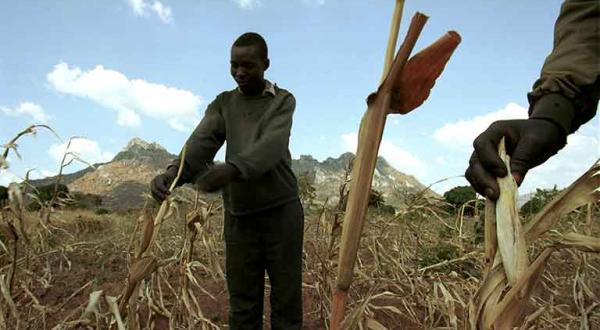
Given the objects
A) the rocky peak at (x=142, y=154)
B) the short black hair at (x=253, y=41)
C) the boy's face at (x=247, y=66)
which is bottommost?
the boy's face at (x=247, y=66)

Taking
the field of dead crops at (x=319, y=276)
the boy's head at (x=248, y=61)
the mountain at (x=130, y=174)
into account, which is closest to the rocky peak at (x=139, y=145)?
the mountain at (x=130, y=174)

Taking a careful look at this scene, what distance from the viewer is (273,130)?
6.11ft

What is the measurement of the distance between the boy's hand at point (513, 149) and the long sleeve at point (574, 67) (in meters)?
0.05

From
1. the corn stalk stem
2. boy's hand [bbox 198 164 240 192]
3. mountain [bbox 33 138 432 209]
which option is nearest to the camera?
the corn stalk stem

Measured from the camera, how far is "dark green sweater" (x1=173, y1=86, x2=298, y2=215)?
1954 mm

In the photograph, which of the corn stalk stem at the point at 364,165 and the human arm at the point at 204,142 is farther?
the human arm at the point at 204,142

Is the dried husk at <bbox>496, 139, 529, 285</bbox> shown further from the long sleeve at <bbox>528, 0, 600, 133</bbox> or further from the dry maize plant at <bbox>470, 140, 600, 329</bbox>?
the long sleeve at <bbox>528, 0, 600, 133</bbox>

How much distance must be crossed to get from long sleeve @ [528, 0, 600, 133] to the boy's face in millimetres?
1175

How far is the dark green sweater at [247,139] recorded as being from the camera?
1.95m

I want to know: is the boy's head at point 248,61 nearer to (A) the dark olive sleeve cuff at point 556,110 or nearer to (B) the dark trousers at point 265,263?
(B) the dark trousers at point 265,263

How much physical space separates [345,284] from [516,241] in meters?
0.24

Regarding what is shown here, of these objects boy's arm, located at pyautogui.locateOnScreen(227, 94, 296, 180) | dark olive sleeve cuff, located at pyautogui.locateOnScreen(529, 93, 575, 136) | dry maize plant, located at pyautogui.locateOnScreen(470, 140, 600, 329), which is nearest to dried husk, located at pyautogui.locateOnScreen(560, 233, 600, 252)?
dry maize plant, located at pyautogui.locateOnScreen(470, 140, 600, 329)

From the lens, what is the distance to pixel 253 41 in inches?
79.4

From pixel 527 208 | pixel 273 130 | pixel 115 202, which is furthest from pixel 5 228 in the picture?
pixel 115 202
